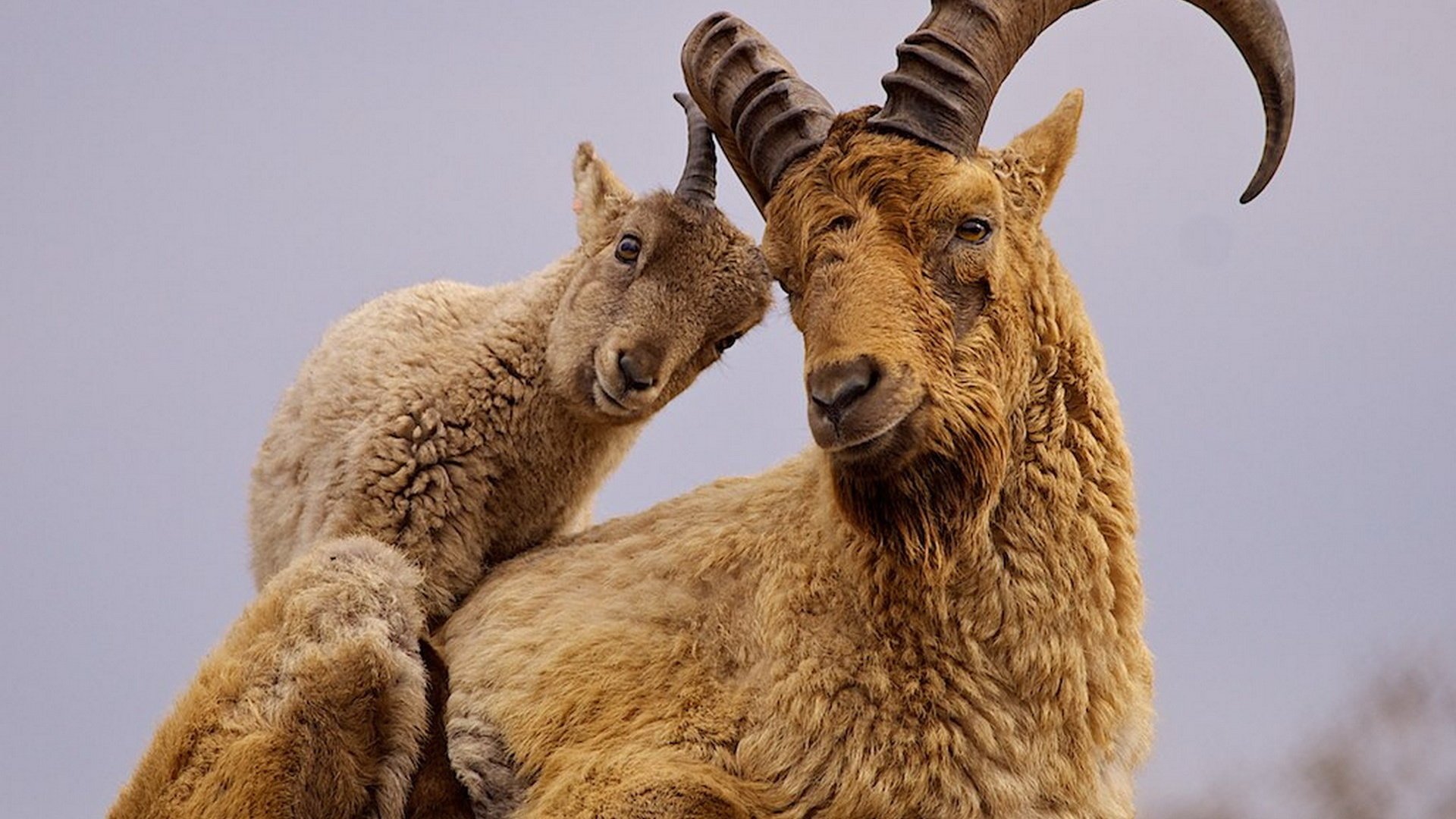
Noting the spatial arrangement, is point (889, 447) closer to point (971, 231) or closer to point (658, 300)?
point (971, 231)

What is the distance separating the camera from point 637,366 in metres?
8.19

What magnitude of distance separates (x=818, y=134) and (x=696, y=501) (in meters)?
1.79

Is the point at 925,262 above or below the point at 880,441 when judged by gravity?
above

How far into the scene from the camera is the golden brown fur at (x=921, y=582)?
582 centimetres

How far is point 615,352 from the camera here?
8.15 metres

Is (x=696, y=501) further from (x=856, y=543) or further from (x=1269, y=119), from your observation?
A: (x=1269, y=119)

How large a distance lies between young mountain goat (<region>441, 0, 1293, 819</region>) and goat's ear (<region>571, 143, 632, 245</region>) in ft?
7.75

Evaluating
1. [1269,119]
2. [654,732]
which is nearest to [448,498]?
[654,732]

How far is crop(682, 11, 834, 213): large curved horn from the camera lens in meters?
6.43

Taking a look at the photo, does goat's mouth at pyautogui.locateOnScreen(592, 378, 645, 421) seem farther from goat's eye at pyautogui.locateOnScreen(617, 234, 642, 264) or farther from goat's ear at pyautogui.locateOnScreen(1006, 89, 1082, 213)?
goat's ear at pyautogui.locateOnScreen(1006, 89, 1082, 213)

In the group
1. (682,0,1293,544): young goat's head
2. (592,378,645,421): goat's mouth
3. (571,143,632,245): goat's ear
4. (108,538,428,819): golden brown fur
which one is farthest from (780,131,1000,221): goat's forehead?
(571,143,632,245): goat's ear

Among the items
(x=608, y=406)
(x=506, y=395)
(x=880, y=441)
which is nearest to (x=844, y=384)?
(x=880, y=441)

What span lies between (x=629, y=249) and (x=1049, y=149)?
8.87 ft

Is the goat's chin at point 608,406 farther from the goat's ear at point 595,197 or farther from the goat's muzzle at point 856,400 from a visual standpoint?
the goat's muzzle at point 856,400
